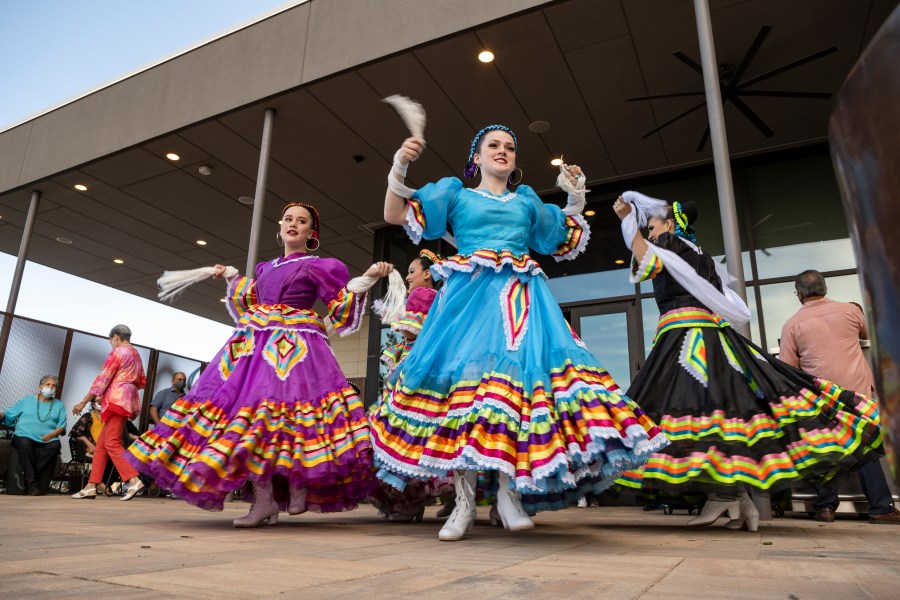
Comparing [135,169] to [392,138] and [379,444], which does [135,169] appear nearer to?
[392,138]

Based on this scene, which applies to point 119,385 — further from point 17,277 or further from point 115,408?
point 17,277

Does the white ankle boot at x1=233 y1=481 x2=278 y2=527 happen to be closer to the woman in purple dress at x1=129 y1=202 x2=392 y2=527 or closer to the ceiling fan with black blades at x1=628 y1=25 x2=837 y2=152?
the woman in purple dress at x1=129 y1=202 x2=392 y2=527

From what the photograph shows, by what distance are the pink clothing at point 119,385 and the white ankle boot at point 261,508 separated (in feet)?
12.6

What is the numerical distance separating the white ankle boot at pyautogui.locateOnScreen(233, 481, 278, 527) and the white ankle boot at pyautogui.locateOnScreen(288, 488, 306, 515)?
8cm

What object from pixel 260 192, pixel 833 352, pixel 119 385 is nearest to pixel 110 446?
pixel 119 385

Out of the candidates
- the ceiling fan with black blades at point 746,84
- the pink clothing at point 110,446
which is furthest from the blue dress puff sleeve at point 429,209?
the pink clothing at point 110,446

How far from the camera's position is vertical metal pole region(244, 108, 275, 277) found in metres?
5.80

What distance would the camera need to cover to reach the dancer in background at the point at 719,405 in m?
2.49

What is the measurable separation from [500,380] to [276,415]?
114 centimetres

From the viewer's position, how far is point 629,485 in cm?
267

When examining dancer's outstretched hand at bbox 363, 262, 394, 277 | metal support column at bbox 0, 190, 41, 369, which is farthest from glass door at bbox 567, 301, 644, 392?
metal support column at bbox 0, 190, 41, 369

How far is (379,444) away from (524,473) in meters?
0.60

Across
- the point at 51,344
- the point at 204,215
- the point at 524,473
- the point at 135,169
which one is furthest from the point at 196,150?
the point at 524,473

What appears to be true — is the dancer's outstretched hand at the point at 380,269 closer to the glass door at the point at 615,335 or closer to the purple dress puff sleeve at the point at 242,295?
the purple dress puff sleeve at the point at 242,295
